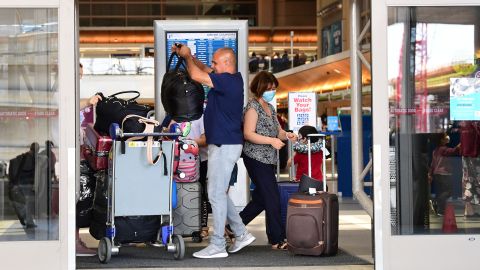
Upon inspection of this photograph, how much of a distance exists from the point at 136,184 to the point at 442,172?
1975mm

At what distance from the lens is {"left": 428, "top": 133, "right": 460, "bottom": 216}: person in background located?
5.89 meters

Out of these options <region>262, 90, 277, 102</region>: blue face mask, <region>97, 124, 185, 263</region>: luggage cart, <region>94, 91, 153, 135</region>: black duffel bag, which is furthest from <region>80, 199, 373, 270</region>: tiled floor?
<region>94, 91, 153, 135</region>: black duffel bag

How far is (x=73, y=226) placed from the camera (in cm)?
574

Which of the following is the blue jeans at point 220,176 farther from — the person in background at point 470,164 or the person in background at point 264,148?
the person in background at point 470,164

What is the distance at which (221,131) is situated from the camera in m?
6.50

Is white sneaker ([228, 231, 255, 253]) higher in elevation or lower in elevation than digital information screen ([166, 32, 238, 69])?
lower

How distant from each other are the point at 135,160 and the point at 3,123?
95 cm

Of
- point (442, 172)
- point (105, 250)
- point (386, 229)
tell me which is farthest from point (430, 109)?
point (105, 250)

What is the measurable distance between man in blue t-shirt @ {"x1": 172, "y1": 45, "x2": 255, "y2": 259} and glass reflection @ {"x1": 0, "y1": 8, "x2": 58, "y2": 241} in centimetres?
105

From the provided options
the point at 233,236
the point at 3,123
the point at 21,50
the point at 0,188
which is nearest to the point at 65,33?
the point at 21,50

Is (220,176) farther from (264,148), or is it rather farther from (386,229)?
(386,229)

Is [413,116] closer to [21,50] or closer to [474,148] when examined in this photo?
[474,148]

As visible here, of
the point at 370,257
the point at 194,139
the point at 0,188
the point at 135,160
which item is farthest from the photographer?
the point at 194,139

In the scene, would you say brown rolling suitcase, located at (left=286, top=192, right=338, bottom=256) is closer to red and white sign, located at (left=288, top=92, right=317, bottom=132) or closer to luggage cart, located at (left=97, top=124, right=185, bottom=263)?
luggage cart, located at (left=97, top=124, right=185, bottom=263)
